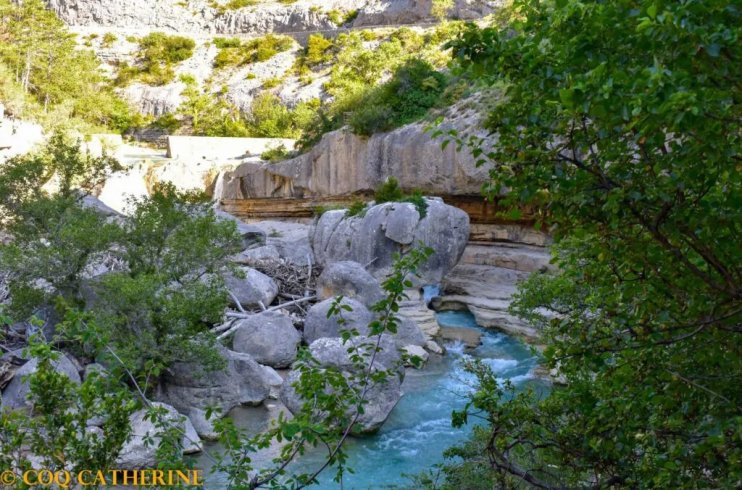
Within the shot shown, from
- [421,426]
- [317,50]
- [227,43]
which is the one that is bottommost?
[421,426]

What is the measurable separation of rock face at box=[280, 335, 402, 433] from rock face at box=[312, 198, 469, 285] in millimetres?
7717

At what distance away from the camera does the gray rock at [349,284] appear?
16.8 meters

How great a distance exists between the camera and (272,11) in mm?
53281

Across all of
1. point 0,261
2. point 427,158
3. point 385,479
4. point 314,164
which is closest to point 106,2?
point 314,164

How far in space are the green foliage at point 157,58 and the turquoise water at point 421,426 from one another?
40.0m

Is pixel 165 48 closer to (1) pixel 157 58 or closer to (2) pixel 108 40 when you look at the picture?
(1) pixel 157 58

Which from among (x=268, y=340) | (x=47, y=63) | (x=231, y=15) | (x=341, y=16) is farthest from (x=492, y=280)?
(x=231, y=15)

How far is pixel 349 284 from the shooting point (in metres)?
17.1

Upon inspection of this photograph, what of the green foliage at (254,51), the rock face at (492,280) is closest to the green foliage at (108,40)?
the green foliage at (254,51)

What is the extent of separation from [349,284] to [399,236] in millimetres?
3384

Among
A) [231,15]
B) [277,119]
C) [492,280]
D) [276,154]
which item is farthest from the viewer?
[231,15]

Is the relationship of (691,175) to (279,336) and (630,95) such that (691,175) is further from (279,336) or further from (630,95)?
(279,336)

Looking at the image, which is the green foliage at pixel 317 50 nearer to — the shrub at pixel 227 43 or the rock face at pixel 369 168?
the shrub at pixel 227 43

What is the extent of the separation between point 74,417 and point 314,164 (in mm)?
26136
